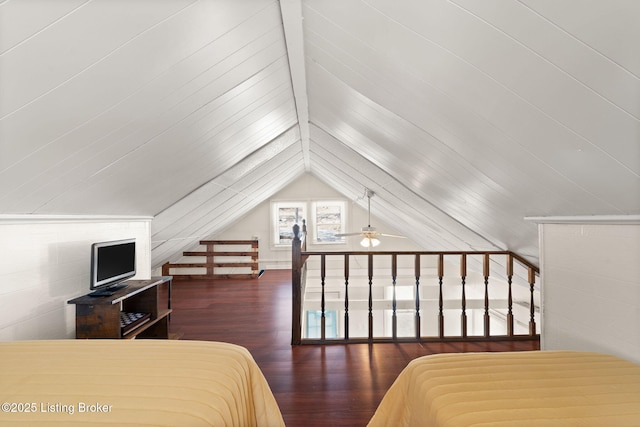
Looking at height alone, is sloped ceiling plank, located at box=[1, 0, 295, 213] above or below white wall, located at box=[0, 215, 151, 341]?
above

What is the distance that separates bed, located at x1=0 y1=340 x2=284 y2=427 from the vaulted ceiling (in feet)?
2.90

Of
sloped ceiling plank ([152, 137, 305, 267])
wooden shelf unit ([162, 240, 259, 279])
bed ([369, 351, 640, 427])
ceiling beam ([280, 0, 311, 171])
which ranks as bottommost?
wooden shelf unit ([162, 240, 259, 279])

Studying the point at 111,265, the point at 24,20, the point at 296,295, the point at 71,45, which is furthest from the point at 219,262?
the point at 24,20

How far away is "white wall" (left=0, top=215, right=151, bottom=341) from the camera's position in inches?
74.9

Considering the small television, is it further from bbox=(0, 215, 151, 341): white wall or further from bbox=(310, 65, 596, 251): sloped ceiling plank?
bbox=(310, 65, 596, 251): sloped ceiling plank

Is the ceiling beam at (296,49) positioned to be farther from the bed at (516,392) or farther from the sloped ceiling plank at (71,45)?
the bed at (516,392)

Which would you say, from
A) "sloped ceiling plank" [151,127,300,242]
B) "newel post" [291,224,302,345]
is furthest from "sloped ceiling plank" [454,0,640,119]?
"sloped ceiling plank" [151,127,300,242]

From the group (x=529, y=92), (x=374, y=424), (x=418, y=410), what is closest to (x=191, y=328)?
(x=374, y=424)

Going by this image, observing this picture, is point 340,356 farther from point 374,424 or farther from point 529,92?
point 529,92

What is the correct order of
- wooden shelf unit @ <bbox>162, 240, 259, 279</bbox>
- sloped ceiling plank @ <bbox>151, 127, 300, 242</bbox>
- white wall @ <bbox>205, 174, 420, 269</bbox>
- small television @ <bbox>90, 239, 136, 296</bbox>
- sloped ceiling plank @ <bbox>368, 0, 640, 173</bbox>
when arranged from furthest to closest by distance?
1. white wall @ <bbox>205, 174, 420, 269</bbox>
2. wooden shelf unit @ <bbox>162, 240, 259, 279</bbox>
3. sloped ceiling plank @ <bbox>151, 127, 300, 242</bbox>
4. small television @ <bbox>90, 239, 136, 296</bbox>
5. sloped ceiling plank @ <bbox>368, 0, 640, 173</bbox>

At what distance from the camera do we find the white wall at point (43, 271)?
1903 millimetres

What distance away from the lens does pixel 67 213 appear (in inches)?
88.0

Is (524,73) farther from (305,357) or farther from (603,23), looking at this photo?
(305,357)

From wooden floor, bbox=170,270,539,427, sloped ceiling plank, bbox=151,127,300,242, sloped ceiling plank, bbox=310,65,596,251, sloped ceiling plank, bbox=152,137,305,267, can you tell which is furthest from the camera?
sloped ceiling plank, bbox=152,137,305,267
